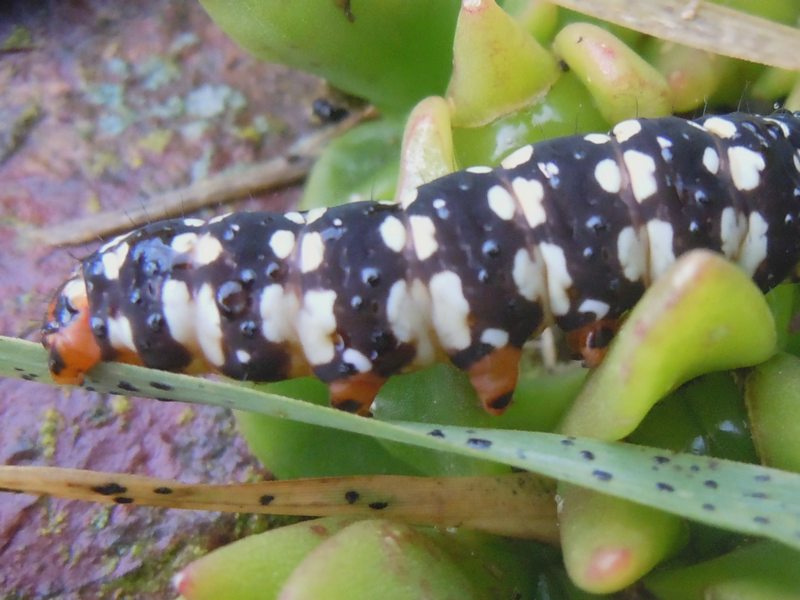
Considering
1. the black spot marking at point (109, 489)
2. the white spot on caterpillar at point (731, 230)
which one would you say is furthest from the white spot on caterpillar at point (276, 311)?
the white spot on caterpillar at point (731, 230)

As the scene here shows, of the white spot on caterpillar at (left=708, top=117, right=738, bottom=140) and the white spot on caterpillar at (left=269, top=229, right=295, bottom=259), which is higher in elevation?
the white spot on caterpillar at (left=708, top=117, right=738, bottom=140)

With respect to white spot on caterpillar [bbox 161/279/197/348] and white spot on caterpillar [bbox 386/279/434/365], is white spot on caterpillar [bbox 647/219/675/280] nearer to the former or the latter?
white spot on caterpillar [bbox 386/279/434/365]

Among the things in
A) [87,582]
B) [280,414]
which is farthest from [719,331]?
[87,582]

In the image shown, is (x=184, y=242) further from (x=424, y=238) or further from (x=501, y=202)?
(x=501, y=202)

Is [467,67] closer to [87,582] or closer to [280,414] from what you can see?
[280,414]

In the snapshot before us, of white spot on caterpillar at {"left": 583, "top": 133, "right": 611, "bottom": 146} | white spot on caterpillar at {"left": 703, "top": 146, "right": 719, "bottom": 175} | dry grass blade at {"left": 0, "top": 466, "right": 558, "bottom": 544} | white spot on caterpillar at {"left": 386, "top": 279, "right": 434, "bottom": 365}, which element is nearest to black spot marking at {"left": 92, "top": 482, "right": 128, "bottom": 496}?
dry grass blade at {"left": 0, "top": 466, "right": 558, "bottom": 544}

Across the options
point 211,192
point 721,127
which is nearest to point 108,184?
point 211,192
